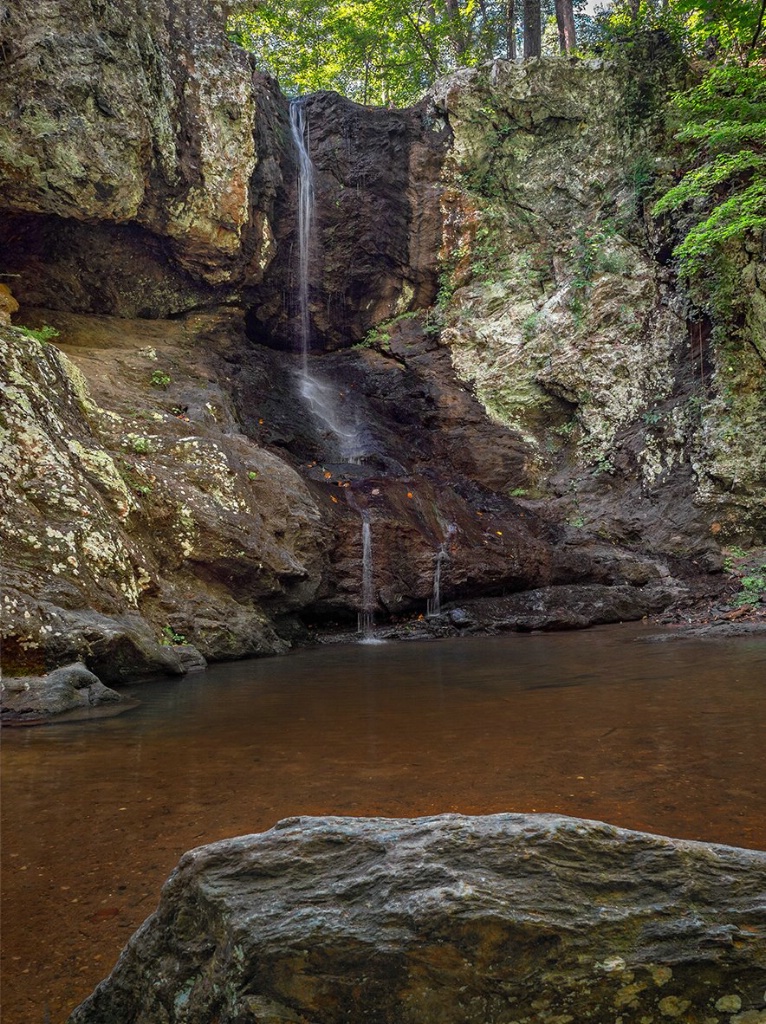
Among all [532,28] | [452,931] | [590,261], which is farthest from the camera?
[532,28]

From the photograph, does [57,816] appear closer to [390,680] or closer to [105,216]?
[390,680]

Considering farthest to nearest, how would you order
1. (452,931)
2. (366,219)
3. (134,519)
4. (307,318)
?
(307,318) < (366,219) < (134,519) < (452,931)

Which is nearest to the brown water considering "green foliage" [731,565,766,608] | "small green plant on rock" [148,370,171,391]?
"green foliage" [731,565,766,608]

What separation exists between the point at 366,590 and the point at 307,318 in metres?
8.89

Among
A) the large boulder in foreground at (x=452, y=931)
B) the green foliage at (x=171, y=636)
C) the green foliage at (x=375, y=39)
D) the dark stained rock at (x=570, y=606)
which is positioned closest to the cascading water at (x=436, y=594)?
the dark stained rock at (x=570, y=606)

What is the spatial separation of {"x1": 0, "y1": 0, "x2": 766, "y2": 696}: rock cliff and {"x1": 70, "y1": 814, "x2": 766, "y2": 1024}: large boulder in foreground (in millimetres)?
5363

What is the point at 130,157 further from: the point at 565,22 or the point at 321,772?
the point at 565,22

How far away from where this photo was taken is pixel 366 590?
1134 centimetres

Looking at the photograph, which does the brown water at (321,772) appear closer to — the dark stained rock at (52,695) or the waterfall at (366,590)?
the dark stained rock at (52,695)

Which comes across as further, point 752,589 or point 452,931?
point 752,589

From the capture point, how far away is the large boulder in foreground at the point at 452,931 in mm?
1108

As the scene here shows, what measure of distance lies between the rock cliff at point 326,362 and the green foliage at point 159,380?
0.18 ft

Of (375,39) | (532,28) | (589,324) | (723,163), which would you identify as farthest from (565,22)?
(723,163)

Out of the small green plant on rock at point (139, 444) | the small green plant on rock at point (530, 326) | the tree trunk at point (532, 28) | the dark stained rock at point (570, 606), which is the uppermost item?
the tree trunk at point (532, 28)
